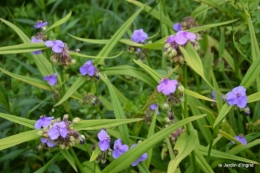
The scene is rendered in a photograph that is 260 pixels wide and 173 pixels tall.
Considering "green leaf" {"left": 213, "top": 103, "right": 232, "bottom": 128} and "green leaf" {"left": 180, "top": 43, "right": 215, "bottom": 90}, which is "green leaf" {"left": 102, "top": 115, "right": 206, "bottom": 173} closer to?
"green leaf" {"left": 213, "top": 103, "right": 232, "bottom": 128}

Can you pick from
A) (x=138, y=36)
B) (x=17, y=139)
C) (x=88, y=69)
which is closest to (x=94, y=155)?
(x=17, y=139)

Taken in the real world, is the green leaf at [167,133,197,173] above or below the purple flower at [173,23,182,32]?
below

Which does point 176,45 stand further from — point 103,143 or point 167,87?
point 103,143

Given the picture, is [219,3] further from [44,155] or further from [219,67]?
[44,155]

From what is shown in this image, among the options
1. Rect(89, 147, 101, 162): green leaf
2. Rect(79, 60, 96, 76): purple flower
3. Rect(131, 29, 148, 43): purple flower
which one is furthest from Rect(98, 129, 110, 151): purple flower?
Rect(131, 29, 148, 43): purple flower

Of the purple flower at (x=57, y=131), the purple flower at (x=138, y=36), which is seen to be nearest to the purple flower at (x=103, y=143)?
the purple flower at (x=57, y=131)
